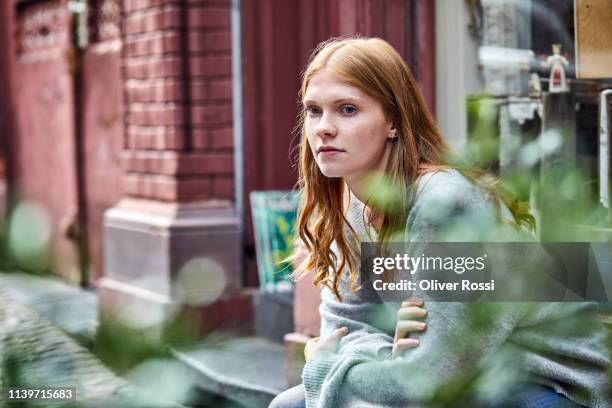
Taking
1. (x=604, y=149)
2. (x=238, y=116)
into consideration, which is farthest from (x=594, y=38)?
(x=238, y=116)

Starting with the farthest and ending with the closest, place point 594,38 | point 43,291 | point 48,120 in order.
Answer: point 48,120
point 43,291
point 594,38

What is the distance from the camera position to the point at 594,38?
284 centimetres

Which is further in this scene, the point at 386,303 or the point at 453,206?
the point at 386,303

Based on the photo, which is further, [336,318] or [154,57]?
[154,57]

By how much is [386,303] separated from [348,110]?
0.42 meters

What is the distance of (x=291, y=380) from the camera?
166 inches

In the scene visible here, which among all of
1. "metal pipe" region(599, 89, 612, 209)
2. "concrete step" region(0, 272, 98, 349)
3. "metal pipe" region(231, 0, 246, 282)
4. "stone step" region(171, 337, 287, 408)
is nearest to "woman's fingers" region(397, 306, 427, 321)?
"metal pipe" region(599, 89, 612, 209)

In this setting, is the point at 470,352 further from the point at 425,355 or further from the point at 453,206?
the point at 453,206

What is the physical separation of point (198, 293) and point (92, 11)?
108 inches

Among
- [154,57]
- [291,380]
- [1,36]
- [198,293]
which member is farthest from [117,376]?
A: [1,36]

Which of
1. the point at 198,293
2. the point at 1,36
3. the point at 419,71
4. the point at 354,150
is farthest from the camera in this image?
the point at 1,36

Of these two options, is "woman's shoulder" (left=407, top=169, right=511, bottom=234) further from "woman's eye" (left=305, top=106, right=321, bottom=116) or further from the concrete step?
the concrete step

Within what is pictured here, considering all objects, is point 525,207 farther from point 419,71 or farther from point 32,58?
point 32,58

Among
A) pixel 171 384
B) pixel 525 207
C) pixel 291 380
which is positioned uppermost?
pixel 525 207
